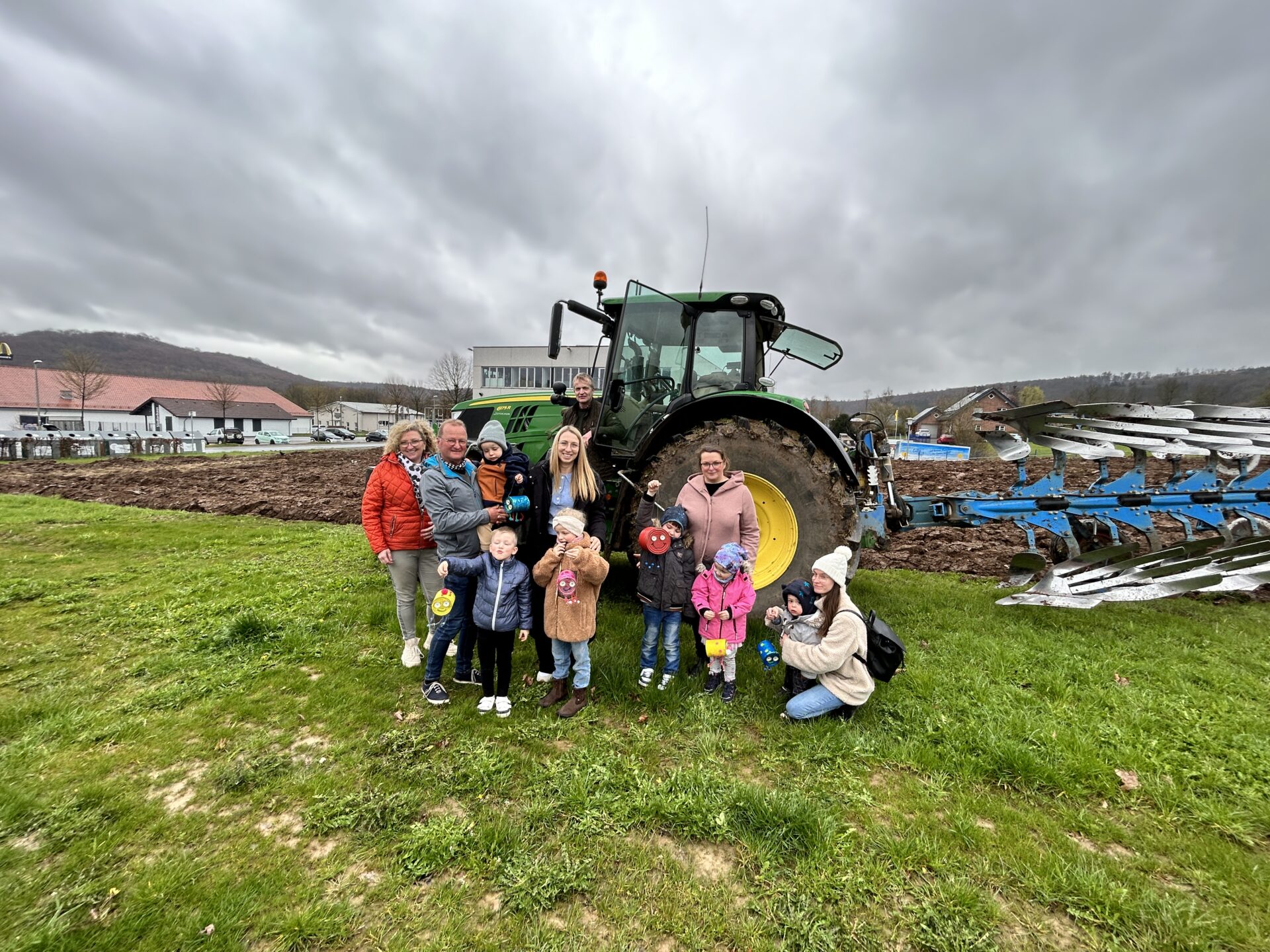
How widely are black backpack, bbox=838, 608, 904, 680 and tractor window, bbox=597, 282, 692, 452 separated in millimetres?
2406

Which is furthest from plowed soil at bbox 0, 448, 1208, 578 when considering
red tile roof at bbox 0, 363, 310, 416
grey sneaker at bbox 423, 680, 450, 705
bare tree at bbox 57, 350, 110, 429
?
red tile roof at bbox 0, 363, 310, 416

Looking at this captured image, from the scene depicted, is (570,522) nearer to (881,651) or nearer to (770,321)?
(881,651)

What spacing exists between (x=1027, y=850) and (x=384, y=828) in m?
2.67

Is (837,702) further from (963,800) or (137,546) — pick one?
(137,546)

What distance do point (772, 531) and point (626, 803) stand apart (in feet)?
7.84

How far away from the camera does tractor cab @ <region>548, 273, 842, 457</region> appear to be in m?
4.59

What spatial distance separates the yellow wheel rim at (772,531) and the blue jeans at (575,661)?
5.07ft

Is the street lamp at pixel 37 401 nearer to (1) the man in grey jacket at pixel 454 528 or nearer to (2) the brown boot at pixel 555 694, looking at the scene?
(1) the man in grey jacket at pixel 454 528

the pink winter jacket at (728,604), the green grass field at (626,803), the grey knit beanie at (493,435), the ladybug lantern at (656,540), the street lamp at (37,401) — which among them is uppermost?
the street lamp at (37,401)

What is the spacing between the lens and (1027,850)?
6.88 feet

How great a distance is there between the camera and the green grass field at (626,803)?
1.83 meters

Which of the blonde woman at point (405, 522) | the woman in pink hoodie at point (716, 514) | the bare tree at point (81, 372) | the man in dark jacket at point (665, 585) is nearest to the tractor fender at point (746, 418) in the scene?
the woman in pink hoodie at point (716, 514)

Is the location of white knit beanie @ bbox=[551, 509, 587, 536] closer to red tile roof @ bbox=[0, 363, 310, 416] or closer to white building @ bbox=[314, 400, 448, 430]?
red tile roof @ bbox=[0, 363, 310, 416]

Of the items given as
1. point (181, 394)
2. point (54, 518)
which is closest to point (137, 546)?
point (54, 518)
